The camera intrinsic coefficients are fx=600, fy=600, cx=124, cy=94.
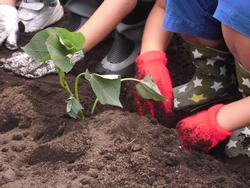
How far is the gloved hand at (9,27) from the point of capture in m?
2.09

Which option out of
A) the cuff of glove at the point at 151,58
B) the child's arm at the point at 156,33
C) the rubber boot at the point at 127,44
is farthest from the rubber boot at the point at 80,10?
the cuff of glove at the point at 151,58

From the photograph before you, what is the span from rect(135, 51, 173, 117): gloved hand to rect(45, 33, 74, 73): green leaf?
1.06ft

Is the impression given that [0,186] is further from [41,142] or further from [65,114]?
[65,114]

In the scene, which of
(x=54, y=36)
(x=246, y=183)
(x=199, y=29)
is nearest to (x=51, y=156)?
(x=54, y=36)

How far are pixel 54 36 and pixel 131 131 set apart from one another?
0.29m

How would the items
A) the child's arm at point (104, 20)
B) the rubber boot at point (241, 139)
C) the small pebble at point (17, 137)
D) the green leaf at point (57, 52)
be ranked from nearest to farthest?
the green leaf at point (57, 52) → the small pebble at point (17, 137) → the rubber boot at point (241, 139) → the child's arm at point (104, 20)

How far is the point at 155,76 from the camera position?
1708 mm

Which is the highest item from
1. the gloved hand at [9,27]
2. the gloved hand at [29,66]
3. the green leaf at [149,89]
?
the green leaf at [149,89]

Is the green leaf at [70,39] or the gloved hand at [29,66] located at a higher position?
the green leaf at [70,39]

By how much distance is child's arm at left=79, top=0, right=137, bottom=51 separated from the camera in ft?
6.25

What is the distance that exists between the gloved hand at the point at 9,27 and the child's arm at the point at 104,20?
0.30 meters

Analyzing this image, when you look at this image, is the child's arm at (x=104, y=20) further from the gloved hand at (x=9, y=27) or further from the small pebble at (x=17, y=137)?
the small pebble at (x=17, y=137)

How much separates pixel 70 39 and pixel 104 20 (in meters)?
0.47

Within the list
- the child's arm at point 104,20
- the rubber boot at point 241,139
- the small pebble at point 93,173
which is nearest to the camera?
the small pebble at point 93,173
